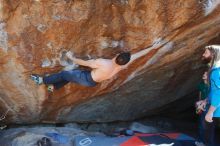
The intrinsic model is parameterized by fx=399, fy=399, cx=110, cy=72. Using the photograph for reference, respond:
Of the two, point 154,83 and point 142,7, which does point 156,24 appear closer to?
point 142,7

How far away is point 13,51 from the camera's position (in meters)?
4.82

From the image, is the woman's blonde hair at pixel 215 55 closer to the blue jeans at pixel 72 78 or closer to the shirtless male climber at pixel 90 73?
the shirtless male climber at pixel 90 73

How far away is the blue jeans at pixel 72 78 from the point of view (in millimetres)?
4973

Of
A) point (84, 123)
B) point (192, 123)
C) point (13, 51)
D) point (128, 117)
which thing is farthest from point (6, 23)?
point (192, 123)

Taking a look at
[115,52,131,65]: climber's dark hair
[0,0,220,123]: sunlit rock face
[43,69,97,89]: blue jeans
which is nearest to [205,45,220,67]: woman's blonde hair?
[0,0,220,123]: sunlit rock face

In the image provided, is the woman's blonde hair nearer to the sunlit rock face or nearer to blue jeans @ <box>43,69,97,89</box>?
the sunlit rock face

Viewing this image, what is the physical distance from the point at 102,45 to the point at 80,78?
19.5 inches

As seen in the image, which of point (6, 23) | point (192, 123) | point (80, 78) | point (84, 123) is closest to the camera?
point (6, 23)

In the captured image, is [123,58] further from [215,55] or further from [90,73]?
[215,55]

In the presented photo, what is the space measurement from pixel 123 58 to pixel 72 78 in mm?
686

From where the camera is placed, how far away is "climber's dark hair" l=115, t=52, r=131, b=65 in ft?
16.2

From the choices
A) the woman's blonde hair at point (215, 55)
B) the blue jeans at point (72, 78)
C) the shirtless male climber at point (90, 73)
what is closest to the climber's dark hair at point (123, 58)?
the shirtless male climber at point (90, 73)

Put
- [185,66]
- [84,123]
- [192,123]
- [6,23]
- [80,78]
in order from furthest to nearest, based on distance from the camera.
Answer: [192,123]
[84,123]
[185,66]
[80,78]
[6,23]

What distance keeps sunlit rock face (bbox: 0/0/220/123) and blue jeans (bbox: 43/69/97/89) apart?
3.2 inches
